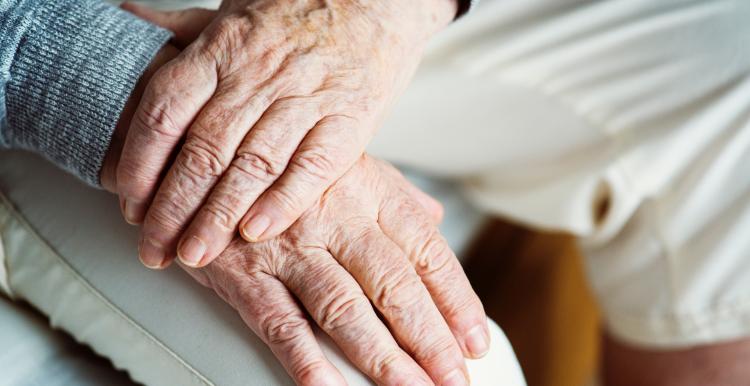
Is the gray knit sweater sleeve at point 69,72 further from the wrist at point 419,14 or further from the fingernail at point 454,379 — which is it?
the fingernail at point 454,379

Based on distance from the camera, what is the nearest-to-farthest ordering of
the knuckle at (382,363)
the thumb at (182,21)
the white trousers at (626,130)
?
the knuckle at (382,363), the thumb at (182,21), the white trousers at (626,130)

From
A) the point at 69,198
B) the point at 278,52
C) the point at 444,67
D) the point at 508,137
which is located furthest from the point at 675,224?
the point at 69,198

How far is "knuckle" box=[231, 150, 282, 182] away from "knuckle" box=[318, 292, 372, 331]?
0.36 feet

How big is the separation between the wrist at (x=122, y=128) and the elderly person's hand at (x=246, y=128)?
0.03 m

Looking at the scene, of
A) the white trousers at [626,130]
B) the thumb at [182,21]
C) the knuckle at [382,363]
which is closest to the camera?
the knuckle at [382,363]

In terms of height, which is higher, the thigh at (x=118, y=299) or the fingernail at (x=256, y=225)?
the fingernail at (x=256, y=225)

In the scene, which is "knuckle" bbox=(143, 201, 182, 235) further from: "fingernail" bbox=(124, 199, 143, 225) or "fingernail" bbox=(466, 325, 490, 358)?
"fingernail" bbox=(466, 325, 490, 358)

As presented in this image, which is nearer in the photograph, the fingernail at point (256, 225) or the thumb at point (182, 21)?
the fingernail at point (256, 225)

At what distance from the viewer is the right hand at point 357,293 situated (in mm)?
588

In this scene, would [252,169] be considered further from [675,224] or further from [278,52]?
[675,224]

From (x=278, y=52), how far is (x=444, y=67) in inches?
13.7

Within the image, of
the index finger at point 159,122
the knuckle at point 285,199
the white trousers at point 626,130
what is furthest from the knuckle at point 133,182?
the white trousers at point 626,130

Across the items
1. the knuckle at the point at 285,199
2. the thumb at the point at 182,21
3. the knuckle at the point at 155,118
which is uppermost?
the thumb at the point at 182,21

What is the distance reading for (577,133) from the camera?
97 centimetres
